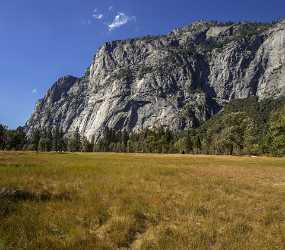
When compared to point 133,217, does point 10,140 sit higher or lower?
higher

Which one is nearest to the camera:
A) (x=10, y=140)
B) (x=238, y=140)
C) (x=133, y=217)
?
(x=133, y=217)

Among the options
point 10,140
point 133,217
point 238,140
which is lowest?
point 133,217

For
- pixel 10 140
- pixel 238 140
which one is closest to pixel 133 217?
pixel 238 140

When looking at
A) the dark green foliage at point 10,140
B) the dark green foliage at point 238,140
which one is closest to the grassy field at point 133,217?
the dark green foliage at point 238,140

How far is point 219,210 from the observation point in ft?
53.5

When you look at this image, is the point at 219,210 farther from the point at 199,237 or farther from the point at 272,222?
the point at 199,237

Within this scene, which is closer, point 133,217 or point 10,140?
point 133,217

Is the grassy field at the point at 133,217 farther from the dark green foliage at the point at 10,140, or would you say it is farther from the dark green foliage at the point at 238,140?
the dark green foliage at the point at 10,140

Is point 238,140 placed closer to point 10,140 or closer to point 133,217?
point 133,217

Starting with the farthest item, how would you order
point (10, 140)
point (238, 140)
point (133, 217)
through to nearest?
point (10, 140), point (238, 140), point (133, 217)

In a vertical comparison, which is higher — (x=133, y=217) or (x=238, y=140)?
(x=238, y=140)

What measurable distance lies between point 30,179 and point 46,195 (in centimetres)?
519

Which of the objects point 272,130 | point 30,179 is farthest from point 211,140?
point 30,179

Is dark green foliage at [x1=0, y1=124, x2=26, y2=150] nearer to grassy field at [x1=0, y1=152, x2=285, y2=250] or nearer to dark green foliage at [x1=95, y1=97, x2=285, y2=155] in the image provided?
dark green foliage at [x1=95, y1=97, x2=285, y2=155]
